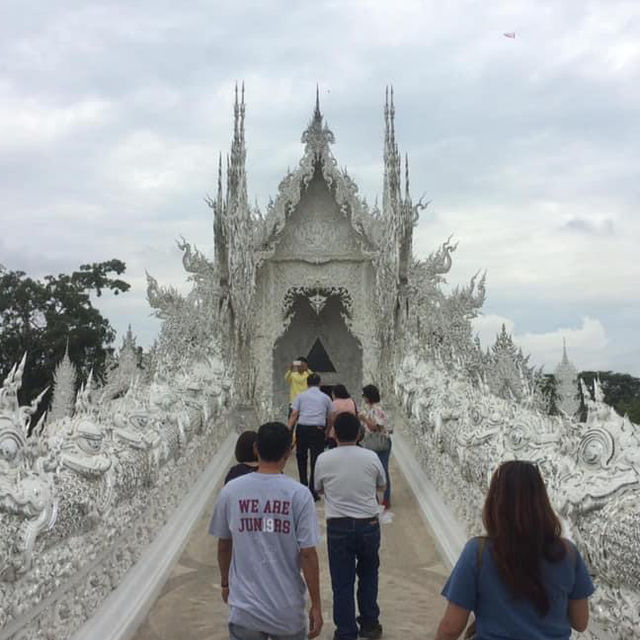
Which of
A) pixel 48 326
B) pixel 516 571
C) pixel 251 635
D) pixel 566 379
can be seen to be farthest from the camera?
pixel 48 326

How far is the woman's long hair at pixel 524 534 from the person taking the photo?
1.86 m

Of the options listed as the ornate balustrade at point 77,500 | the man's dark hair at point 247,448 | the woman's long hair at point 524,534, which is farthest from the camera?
the man's dark hair at point 247,448

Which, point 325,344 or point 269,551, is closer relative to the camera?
point 269,551

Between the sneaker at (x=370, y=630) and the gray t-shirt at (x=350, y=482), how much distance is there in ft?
2.03

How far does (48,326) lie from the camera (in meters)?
24.4

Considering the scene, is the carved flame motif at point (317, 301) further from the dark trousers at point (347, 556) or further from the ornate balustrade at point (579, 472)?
the dark trousers at point (347, 556)

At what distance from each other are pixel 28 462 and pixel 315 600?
156 centimetres

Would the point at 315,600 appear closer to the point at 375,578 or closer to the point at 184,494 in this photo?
the point at 375,578

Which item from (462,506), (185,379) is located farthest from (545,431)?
(185,379)

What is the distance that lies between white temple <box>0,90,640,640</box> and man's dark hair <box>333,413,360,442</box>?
95 cm

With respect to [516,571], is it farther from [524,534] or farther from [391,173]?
[391,173]

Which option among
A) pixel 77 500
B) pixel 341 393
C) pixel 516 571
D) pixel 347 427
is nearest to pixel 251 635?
pixel 516 571

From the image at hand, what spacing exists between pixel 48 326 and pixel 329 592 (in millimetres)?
21348

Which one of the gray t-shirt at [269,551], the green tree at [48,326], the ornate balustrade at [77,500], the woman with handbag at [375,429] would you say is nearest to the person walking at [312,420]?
the woman with handbag at [375,429]
